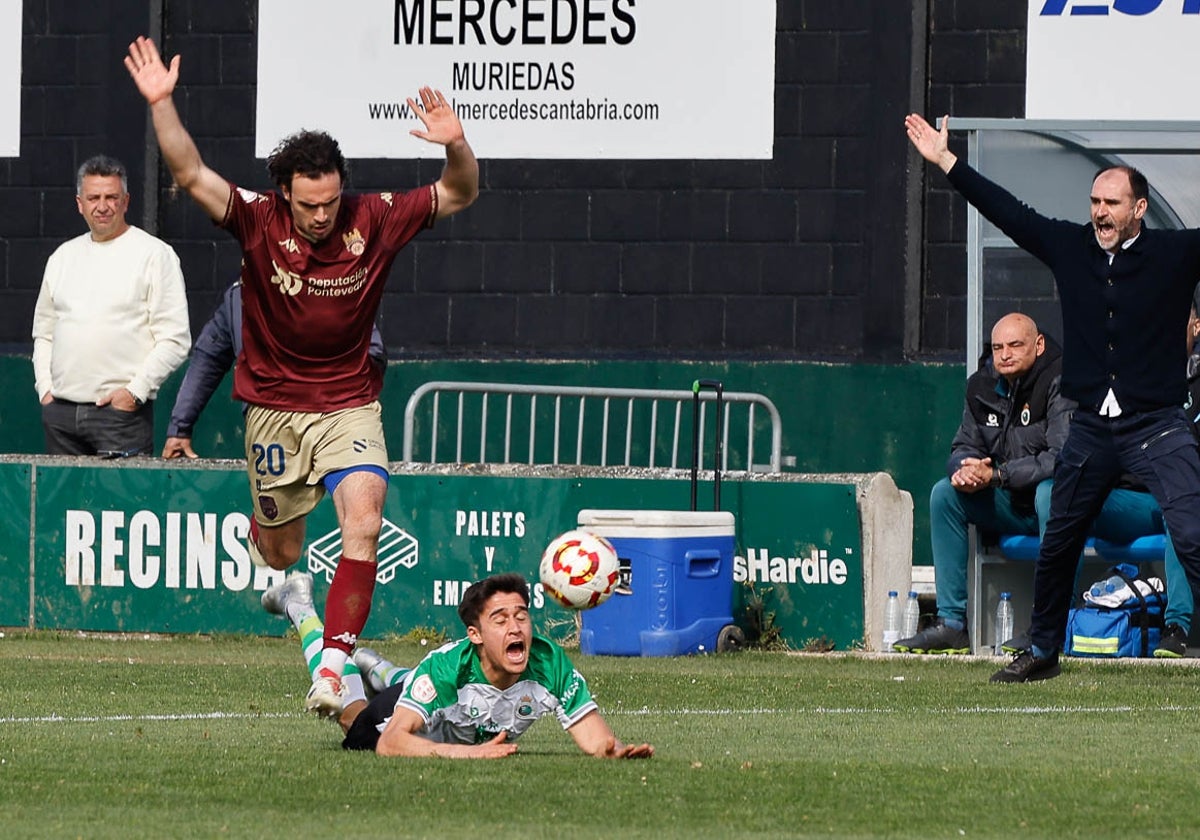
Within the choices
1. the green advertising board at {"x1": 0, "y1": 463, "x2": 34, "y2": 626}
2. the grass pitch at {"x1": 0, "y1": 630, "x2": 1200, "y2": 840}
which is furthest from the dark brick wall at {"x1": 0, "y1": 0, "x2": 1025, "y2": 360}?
the grass pitch at {"x1": 0, "y1": 630, "x2": 1200, "y2": 840}

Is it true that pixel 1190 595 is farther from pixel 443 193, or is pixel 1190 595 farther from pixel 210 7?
pixel 210 7

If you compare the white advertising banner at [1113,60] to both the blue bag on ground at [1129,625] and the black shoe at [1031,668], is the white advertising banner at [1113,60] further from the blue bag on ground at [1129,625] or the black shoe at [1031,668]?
the black shoe at [1031,668]

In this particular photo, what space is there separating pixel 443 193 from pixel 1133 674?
4.50 meters

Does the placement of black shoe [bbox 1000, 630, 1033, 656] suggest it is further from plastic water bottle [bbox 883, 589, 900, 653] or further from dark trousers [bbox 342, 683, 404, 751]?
dark trousers [bbox 342, 683, 404, 751]

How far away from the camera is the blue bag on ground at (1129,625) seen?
12445mm

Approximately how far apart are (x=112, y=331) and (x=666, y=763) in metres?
7.64

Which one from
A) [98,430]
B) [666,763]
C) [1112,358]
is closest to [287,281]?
[666,763]

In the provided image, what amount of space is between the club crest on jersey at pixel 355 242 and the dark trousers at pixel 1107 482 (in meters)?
3.44

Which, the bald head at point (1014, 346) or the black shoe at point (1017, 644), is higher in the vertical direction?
the bald head at point (1014, 346)

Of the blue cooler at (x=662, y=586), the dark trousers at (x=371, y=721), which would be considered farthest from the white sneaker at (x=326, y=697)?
the blue cooler at (x=662, y=586)

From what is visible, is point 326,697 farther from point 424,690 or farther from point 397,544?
point 397,544

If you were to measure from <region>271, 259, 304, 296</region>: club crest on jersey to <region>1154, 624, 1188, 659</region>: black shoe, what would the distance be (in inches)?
209

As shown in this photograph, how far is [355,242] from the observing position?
9.05 meters

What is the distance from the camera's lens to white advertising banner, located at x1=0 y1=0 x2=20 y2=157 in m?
18.4
